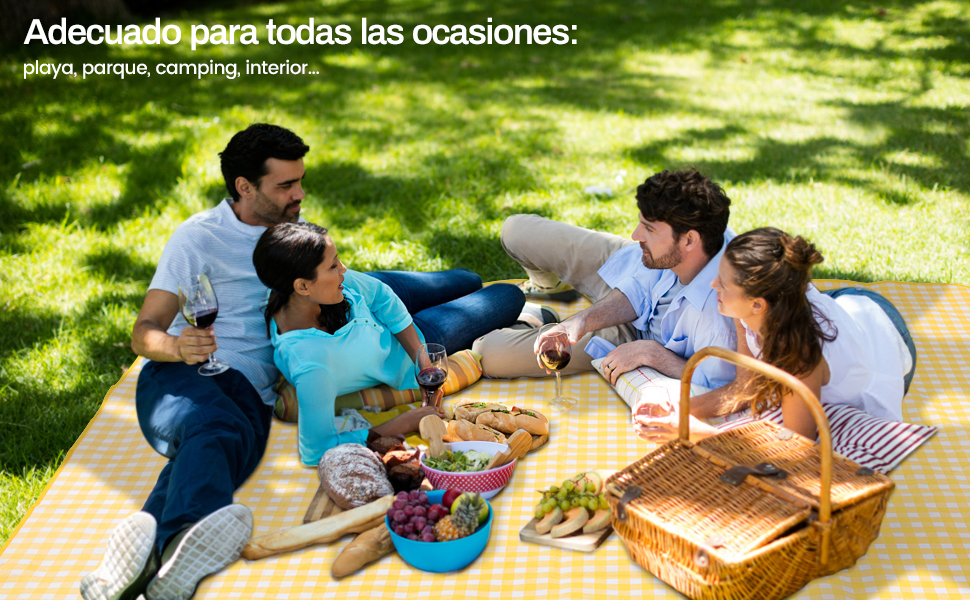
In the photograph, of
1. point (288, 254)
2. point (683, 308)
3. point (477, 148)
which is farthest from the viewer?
point (477, 148)

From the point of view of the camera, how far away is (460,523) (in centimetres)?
301

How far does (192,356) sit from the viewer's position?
3.54 metres

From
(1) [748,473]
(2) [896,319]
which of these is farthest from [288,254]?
(2) [896,319]

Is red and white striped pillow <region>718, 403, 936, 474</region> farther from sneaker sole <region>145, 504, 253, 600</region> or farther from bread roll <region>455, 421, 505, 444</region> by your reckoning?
sneaker sole <region>145, 504, 253, 600</region>

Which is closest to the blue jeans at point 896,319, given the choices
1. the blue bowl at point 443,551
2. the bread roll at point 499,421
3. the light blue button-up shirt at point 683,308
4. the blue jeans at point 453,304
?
the light blue button-up shirt at point 683,308

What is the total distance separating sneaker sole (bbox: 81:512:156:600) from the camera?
2832 mm

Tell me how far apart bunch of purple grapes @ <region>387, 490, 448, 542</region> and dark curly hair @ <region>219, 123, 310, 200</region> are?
6.50ft

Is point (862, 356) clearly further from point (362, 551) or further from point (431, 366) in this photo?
point (362, 551)

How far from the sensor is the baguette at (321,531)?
315cm

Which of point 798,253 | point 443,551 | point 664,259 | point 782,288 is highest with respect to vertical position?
point 798,253

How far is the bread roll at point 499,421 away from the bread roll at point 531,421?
2cm

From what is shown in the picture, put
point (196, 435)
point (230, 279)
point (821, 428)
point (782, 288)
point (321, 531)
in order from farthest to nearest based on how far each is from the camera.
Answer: point (230, 279), point (196, 435), point (321, 531), point (782, 288), point (821, 428)

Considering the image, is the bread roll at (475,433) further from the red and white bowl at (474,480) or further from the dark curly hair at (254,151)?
the dark curly hair at (254,151)

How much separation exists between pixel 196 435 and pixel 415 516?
1106 millimetres
